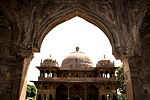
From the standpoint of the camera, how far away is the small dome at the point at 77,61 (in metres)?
30.4

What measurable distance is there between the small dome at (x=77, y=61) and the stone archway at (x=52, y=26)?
23.1 metres

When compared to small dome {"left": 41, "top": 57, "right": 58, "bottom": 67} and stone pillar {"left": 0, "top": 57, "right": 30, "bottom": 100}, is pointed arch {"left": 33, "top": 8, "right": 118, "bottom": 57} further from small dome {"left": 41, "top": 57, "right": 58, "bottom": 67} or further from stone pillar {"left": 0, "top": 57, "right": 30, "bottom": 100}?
small dome {"left": 41, "top": 57, "right": 58, "bottom": 67}

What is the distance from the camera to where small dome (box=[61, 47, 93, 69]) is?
30359 millimetres

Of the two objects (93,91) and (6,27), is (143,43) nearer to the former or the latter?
(6,27)

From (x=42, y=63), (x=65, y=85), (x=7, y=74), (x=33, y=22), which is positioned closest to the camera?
(x=7, y=74)

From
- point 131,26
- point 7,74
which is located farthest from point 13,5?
point 131,26

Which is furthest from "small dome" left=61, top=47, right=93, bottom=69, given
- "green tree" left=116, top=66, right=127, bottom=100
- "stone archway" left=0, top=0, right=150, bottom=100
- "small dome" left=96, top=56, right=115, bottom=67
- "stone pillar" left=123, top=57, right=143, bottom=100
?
"stone pillar" left=123, top=57, right=143, bottom=100

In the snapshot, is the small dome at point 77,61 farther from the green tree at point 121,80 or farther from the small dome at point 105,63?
the green tree at point 121,80

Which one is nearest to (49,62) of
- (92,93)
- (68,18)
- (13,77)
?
(92,93)

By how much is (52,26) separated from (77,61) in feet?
78.8

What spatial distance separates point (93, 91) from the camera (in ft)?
89.0

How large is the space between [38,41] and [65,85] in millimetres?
19779

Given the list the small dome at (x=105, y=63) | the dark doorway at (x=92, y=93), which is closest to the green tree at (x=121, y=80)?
the small dome at (x=105, y=63)

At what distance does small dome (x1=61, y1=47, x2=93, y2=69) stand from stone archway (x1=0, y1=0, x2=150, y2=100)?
23121mm
